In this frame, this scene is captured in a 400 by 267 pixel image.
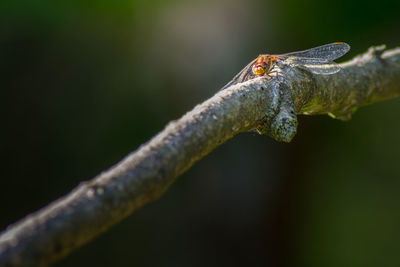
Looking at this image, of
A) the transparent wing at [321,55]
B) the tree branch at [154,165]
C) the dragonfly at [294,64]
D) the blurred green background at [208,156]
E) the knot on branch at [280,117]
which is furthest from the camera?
the blurred green background at [208,156]

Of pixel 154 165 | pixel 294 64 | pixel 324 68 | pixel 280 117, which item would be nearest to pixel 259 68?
pixel 294 64

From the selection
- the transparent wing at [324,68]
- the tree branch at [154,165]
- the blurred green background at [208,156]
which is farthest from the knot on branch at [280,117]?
the blurred green background at [208,156]

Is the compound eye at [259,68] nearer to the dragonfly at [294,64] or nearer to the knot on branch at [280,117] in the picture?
the dragonfly at [294,64]

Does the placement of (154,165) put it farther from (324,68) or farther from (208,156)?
(208,156)

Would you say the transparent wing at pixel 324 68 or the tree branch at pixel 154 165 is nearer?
the tree branch at pixel 154 165

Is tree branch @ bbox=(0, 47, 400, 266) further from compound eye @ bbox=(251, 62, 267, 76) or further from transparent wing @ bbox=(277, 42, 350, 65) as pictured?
transparent wing @ bbox=(277, 42, 350, 65)

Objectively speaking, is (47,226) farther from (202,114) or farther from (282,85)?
(282,85)

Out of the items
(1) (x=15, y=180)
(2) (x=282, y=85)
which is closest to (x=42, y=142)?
(1) (x=15, y=180)
